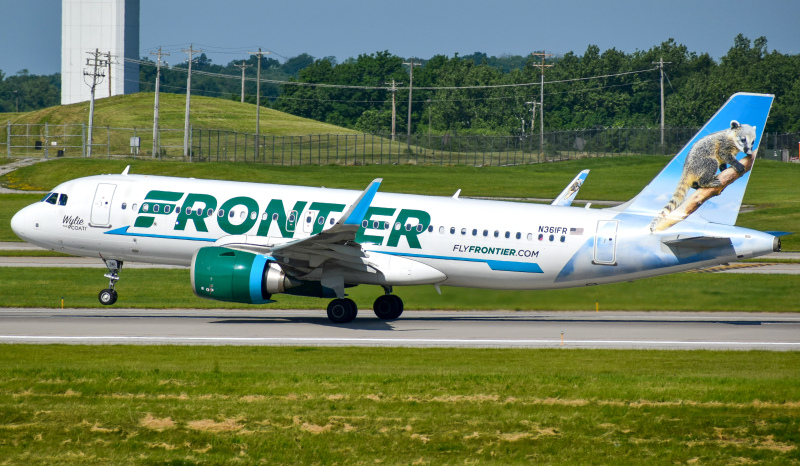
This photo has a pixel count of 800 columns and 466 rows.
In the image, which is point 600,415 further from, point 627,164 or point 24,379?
point 627,164

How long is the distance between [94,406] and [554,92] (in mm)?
166079

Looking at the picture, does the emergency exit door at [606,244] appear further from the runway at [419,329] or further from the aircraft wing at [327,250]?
the aircraft wing at [327,250]

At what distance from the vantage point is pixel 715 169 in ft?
96.3

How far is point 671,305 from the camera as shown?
31.4 m

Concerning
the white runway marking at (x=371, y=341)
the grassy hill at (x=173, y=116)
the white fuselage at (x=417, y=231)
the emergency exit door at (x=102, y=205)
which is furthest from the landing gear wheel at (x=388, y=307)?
the grassy hill at (x=173, y=116)

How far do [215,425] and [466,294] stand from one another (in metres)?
16.0

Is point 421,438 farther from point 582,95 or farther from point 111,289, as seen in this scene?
point 582,95

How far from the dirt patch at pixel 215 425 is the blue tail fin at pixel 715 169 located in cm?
1769

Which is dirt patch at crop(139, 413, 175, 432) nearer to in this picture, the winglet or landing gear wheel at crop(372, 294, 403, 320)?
the winglet

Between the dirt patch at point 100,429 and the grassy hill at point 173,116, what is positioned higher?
the grassy hill at point 173,116

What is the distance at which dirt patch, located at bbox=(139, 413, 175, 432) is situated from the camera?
51.1 feet

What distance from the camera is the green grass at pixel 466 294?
30359 millimetres

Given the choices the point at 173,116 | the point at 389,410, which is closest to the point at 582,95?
the point at 173,116

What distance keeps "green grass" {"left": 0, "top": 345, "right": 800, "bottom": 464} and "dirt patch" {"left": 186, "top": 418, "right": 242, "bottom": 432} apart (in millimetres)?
34
